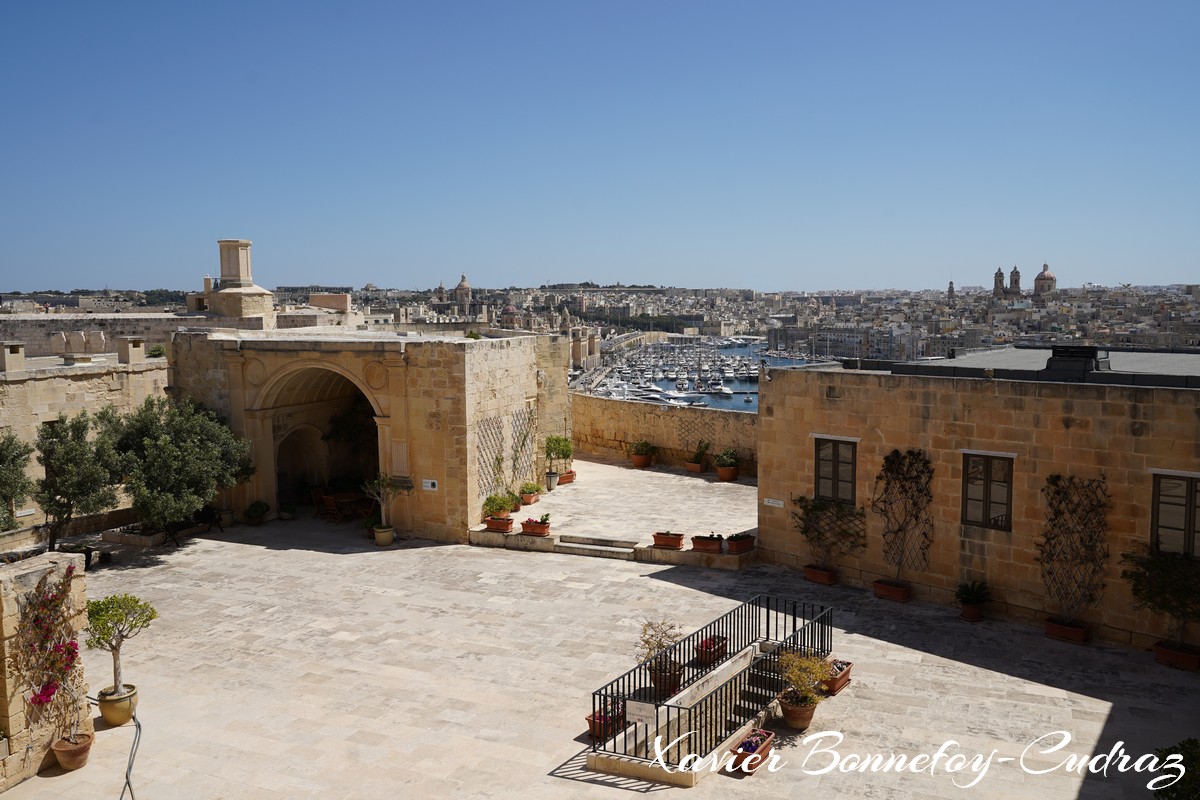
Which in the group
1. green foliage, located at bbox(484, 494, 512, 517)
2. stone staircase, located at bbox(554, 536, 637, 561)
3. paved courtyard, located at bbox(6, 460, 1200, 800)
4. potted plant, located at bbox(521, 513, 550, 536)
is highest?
green foliage, located at bbox(484, 494, 512, 517)

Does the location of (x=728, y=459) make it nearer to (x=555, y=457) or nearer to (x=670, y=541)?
(x=555, y=457)

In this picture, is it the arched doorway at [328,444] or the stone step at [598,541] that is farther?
the arched doorway at [328,444]

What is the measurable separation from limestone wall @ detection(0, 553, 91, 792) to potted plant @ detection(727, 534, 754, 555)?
10.4 m

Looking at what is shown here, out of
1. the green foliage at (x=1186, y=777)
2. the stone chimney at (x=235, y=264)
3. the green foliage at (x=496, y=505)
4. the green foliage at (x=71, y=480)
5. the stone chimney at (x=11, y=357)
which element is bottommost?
the green foliage at (x=496, y=505)

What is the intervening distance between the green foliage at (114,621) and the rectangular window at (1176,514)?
12.8m

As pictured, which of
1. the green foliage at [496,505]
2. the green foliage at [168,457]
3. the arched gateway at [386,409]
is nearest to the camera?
the green foliage at [168,457]

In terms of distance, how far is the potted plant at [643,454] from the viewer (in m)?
25.4

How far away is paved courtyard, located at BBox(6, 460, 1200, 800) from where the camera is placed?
28.7ft

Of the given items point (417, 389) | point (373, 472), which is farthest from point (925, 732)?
point (373, 472)

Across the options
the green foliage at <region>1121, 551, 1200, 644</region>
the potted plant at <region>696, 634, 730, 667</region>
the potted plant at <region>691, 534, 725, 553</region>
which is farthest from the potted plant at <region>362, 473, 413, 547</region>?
the green foliage at <region>1121, 551, 1200, 644</region>

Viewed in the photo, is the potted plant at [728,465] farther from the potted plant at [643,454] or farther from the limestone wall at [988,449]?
the limestone wall at [988,449]

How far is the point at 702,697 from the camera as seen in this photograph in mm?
9898

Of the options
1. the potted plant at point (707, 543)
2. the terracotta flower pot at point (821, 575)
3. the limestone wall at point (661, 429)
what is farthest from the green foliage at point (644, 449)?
the terracotta flower pot at point (821, 575)

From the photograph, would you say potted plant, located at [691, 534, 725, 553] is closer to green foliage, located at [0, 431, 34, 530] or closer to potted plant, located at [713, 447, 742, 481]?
potted plant, located at [713, 447, 742, 481]
